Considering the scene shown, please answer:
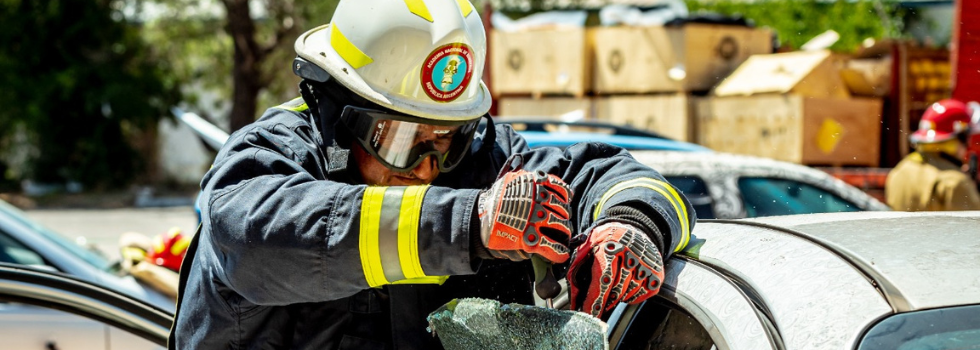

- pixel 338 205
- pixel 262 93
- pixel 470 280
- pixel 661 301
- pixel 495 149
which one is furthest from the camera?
pixel 262 93

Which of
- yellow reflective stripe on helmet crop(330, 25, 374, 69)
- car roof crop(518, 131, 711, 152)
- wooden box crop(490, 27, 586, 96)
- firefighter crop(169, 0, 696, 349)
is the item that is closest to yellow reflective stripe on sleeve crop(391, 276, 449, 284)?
firefighter crop(169, 0, 696, 349)

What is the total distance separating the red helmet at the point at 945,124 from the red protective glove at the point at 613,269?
4334 mm

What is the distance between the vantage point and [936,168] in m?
5.30

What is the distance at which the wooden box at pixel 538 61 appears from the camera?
24.3 feet

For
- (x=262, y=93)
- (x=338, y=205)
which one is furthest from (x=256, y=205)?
(x=262, y=93)

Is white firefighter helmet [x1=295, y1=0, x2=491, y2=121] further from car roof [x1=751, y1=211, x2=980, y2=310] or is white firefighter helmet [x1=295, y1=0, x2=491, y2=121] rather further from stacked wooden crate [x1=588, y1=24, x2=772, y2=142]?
stacked wooden crate [x1=588, y1=24, x2=772, y2=142]

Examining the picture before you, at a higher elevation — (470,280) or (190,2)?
(190,2)

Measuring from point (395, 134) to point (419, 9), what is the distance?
26cm

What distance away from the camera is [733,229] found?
180 cm

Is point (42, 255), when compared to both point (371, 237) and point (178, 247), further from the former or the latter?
point (371, 237)

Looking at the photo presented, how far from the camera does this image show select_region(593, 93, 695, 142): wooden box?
23.1 feet

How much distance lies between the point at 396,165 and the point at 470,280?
0.28m

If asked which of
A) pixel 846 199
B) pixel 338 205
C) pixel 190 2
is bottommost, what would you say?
pixel 846 199

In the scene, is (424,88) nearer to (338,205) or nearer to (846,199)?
(338,205)
